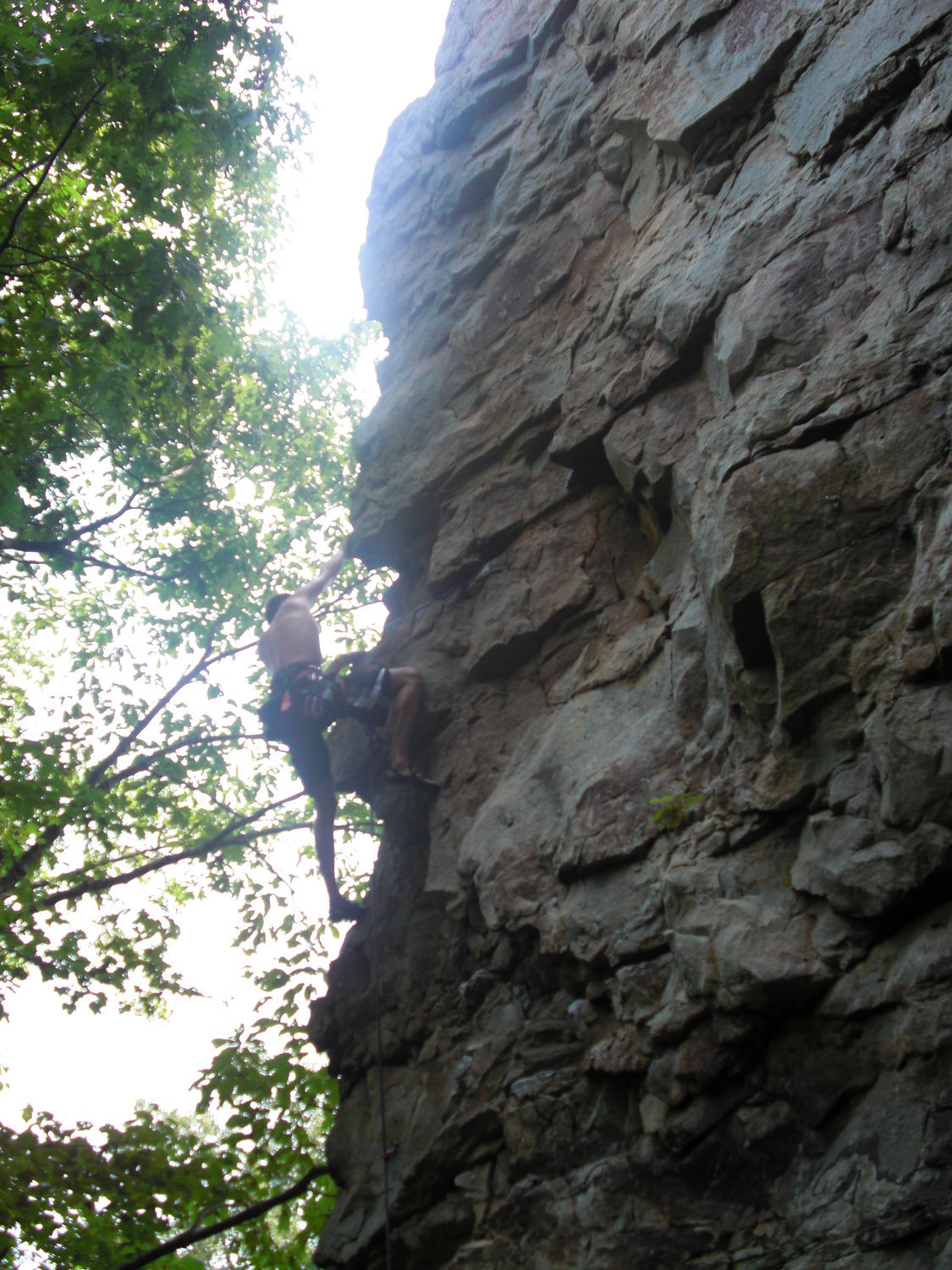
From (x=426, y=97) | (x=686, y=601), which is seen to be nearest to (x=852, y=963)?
(x=686, y=601)

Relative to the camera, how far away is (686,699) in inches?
173

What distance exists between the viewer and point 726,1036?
343 centimetres

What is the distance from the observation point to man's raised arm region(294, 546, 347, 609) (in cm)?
789

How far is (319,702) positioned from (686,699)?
3182 mm

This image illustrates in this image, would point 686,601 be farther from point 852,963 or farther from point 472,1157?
point 472,1157

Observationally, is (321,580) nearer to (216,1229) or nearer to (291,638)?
(291,638)

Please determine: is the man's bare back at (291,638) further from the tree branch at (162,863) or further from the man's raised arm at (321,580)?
the tree branch at (162,863)

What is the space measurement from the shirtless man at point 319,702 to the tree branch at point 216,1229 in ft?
7.16

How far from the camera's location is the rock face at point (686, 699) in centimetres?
313

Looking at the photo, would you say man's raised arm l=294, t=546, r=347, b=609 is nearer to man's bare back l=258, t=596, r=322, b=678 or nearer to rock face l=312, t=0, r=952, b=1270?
man's bare back l=258, t=596, r=322, b=678

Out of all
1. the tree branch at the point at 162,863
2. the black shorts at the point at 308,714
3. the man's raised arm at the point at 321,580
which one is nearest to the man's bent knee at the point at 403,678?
the black shorts at the point at 308,714

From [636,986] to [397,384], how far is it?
17.8 ft

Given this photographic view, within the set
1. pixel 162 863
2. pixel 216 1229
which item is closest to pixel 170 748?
pixel 162 863

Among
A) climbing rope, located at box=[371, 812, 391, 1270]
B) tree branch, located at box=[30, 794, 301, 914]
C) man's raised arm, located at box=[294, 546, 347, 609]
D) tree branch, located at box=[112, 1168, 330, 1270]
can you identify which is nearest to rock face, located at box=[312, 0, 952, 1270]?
climbing rope, located at box=[371, 812, 391, 1270]
